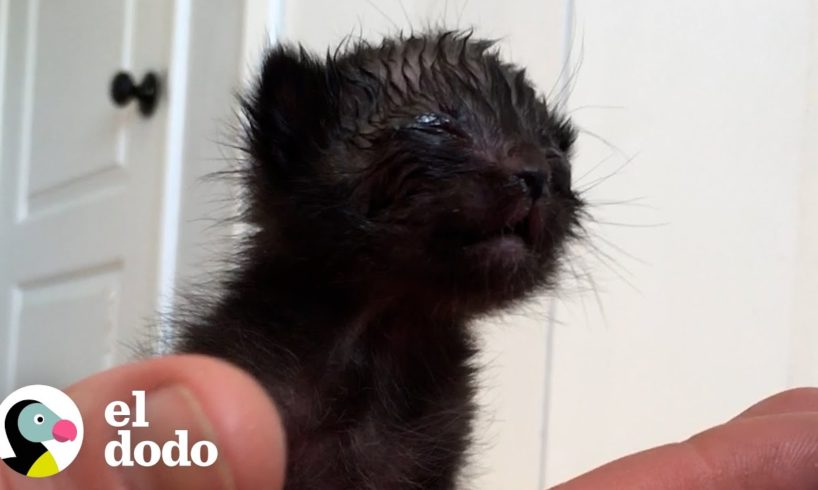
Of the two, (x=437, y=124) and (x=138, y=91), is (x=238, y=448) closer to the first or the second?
(x=437, y=124)

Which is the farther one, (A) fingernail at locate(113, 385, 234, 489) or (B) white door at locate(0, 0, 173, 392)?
(B) white door at locate(0, 0, 173, 392)

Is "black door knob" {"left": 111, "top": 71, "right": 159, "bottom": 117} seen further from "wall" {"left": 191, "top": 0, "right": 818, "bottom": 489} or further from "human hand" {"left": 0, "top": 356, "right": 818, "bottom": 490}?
"human hand" {"left": 0, "top": 356, "right": 818, "bottom": 490}

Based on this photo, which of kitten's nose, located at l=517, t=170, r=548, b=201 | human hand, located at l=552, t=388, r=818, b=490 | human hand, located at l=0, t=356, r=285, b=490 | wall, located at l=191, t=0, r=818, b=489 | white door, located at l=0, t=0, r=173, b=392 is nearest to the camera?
human hand, located at l=0, t=356, r=285, b=490

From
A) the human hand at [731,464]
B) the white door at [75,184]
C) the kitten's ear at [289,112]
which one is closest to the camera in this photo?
the human hand at [731,464]

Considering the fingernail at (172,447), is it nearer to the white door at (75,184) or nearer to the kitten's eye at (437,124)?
the kitten's eye at (437,124)

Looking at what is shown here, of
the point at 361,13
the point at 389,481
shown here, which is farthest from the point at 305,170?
the point at 361,13

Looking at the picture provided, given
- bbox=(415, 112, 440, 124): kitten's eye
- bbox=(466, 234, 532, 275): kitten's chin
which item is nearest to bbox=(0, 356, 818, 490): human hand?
bbox=(466, 234, 532, 275): kitten's chin

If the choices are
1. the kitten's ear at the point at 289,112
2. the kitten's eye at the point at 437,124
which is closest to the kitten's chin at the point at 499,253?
the kitten's eye at the point at 437,124
